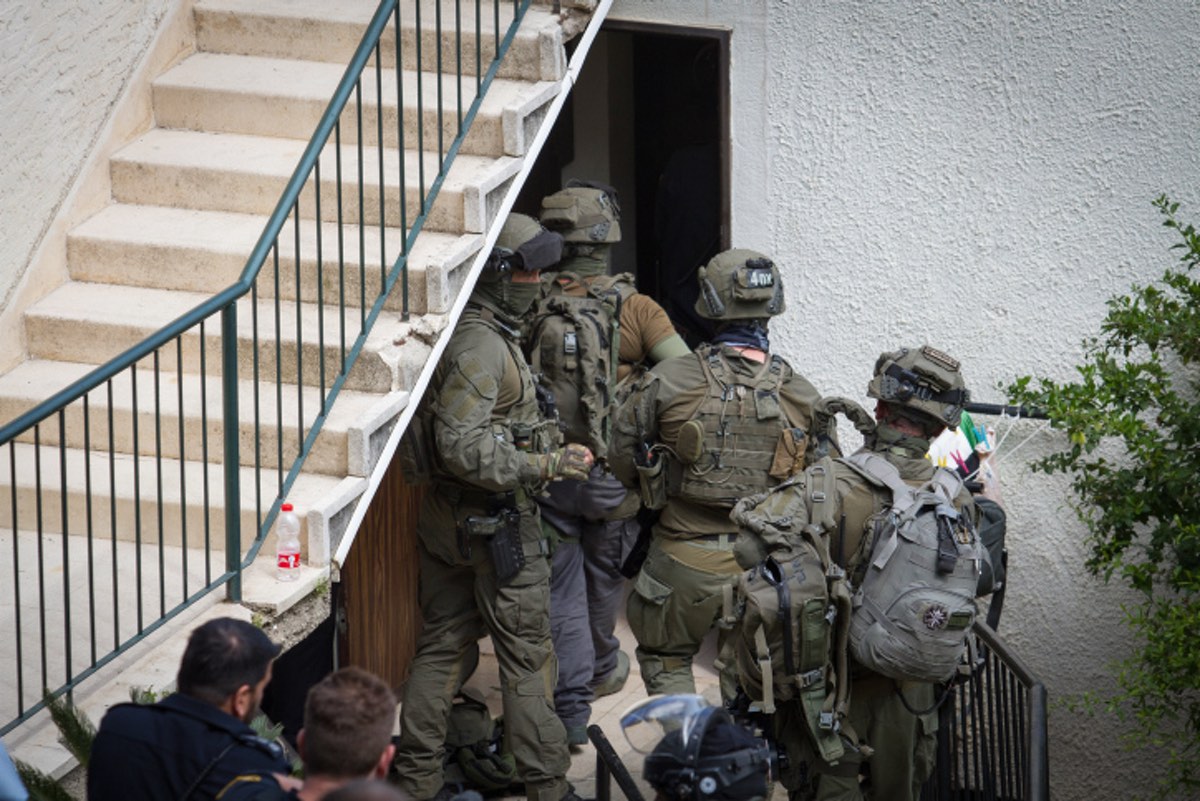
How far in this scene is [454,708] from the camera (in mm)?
6570

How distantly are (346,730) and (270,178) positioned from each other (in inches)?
137

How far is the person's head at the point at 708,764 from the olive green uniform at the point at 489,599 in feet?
7.83

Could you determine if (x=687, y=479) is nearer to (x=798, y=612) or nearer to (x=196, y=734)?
(x=798, y=612)

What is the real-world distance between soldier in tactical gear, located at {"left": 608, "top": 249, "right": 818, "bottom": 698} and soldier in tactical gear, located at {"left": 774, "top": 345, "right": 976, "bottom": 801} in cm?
78

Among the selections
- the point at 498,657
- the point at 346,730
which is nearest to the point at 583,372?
the point at 498,657

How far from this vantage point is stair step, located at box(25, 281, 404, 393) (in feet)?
18.8

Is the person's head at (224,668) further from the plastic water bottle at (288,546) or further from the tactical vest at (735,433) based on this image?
the tactical vest at (735,433)

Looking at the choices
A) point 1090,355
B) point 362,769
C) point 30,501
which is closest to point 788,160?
point 1090,355

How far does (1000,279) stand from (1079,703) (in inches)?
73.3

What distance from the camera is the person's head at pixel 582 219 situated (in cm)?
681

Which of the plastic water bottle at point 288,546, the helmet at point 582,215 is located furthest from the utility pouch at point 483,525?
the helmet at point 582,215

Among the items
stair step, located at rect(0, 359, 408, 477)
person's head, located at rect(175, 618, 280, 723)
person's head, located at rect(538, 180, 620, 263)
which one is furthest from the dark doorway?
person's head, located at rect(175, 618, 280, 723)

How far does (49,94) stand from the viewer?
6184mm

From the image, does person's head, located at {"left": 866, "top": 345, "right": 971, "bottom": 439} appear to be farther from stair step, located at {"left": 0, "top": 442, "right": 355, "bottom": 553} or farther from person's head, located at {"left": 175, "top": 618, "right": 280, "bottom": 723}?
person's head, located at {"left": 175, "top": 618, "right": 280, "bottom": 723}
